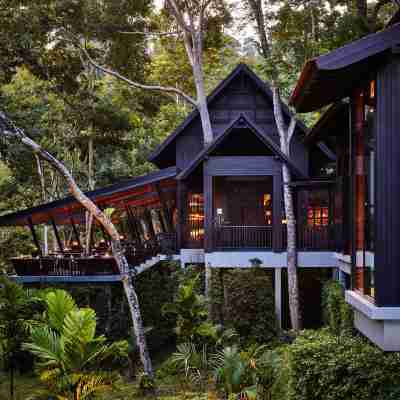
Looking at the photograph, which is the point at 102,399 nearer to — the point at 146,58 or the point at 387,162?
the point at 387,162

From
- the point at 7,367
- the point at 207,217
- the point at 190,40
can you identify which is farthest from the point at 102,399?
the point at 190,40

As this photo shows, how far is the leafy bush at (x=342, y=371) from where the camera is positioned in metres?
8.88

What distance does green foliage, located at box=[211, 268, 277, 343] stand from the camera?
18594 millimetres

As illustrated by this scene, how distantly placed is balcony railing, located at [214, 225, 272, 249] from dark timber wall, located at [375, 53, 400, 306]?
1296cm

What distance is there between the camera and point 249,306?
18672 millimetres

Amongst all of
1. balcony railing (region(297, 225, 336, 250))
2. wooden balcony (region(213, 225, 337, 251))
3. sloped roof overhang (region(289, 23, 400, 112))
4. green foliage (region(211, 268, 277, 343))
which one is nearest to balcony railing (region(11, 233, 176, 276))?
wooden balcony (region(213, 225, 337, 251))

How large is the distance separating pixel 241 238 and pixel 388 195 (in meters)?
13.2

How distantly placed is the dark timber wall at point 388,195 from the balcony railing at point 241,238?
13.0 metres

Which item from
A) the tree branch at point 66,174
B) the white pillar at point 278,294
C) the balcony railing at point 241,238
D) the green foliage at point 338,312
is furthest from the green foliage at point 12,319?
the white pillar at point 278,294

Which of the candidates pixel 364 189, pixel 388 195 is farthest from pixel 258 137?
pixel 388 195

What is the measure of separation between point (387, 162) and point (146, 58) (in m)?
21.8

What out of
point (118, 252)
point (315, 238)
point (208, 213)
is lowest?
point (118, 252)

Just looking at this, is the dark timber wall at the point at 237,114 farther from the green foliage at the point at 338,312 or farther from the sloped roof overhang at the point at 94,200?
the green foliage at the point at 338,312

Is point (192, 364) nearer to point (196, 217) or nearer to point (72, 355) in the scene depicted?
point (72, 355)
